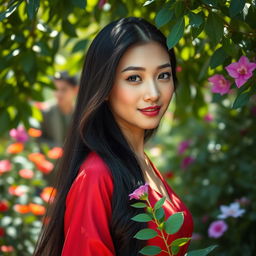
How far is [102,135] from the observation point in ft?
7.19

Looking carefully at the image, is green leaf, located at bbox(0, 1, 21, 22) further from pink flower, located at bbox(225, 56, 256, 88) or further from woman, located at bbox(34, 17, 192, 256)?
pink flower, located at bbox(225, 56, 256, 88)

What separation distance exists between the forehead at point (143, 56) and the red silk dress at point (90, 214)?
355 mm

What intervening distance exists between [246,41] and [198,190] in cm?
221

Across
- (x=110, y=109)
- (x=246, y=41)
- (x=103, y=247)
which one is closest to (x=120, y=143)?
(x=110, y=109)

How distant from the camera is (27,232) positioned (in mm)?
3955

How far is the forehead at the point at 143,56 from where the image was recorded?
2143mm

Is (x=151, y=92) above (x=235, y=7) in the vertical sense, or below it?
below

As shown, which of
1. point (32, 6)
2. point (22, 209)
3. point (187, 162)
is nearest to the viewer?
point (32, 6)

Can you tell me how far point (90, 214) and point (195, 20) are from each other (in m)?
0.67

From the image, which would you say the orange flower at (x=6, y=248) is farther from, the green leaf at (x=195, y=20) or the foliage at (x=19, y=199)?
the green leaf at (x=195, y=20)

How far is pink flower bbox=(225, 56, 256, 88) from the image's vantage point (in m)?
2.13

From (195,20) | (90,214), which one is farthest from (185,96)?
(90,214)

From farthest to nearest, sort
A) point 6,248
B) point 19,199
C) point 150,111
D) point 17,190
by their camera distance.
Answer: point 19,199 → point 17,190 → point 6,248 → point 150,111

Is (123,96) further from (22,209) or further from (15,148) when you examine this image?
(15,148)
